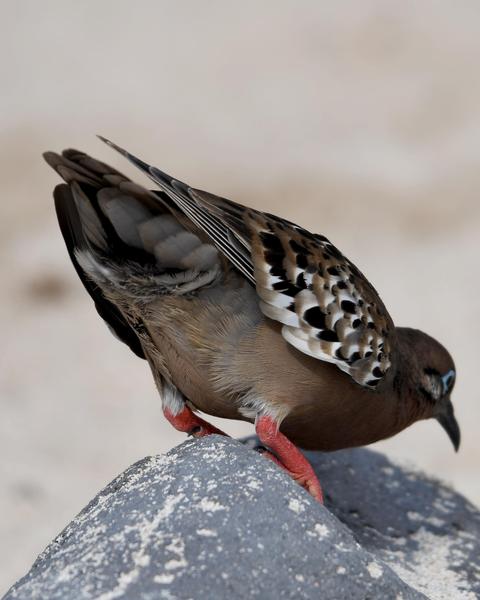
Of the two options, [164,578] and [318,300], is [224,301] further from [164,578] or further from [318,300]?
[164,578]

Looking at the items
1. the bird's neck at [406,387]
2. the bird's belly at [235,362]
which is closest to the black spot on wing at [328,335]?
the bird's belly at [235,362]

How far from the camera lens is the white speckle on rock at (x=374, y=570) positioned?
379cm

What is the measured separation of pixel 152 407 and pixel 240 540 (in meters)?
6.86

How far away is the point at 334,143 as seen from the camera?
44.2 feet

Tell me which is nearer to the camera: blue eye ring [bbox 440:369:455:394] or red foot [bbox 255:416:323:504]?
red foot [bbox 255:416:323:504]

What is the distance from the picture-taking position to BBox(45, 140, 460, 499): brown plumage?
4.73 meters

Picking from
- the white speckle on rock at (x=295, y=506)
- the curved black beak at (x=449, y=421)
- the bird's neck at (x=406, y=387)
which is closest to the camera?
the white speckle on rock at (x=295, y=506)

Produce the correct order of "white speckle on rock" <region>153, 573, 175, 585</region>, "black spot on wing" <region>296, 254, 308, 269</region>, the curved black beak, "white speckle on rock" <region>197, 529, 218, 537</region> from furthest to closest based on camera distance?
the curved black beak, "black spot on wing" <region>296, 254, 308, 269</region>, "white speckle on rock" <region>197, 529, 218, 537</region>, "white speckle on rock" <region>153, 573, 175, 585</region>

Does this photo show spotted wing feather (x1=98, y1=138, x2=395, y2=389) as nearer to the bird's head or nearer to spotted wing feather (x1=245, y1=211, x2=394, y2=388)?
spotted wing feather (x1=245, y1=211, x2=394, y2=388)

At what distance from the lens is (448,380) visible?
19.8 feet

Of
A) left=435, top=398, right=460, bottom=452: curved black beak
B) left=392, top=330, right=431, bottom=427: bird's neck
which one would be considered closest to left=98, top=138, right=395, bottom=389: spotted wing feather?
left=392, top=330, right=431, bottom=427: bird's neck

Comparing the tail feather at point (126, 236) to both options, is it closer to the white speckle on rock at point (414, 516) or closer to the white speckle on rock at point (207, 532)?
the white speckle on rock at point (207, 532)

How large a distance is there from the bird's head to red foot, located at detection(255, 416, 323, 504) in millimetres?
1025

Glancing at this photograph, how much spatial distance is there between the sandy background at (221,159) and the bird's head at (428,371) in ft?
11.3
